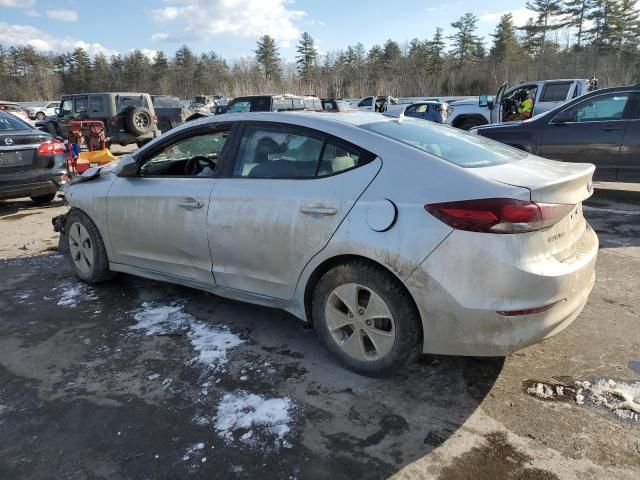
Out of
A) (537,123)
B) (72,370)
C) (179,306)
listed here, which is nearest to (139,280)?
(179,306)

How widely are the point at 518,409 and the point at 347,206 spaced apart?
1421 millimetres

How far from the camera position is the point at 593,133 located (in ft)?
24.9

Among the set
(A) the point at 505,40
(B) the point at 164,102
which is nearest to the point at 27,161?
(B) the point at 164,102

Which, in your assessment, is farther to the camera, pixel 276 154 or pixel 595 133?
pixel 595 133

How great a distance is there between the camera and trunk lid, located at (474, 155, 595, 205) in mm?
2520

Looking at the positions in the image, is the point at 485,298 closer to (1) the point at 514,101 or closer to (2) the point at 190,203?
(2) the point at 190,203

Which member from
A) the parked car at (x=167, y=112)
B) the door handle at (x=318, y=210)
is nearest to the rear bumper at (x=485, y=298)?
the door handle at (x=318, y=210)

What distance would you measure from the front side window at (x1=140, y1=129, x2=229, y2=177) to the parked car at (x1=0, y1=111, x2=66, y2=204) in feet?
15.3

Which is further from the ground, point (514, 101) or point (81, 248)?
point (514, 101)

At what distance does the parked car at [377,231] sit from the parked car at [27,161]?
185 inches

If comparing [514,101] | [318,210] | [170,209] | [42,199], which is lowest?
[42,199]

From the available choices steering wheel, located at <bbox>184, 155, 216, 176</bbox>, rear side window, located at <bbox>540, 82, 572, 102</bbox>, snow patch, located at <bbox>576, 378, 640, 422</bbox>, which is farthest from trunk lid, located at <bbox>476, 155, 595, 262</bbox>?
rear side window, located at <bbox>540, 82, 572, 102</bbox>

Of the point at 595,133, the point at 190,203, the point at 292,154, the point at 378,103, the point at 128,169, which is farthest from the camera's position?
the point at 378,103

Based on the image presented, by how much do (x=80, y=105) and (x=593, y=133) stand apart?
587 inches
